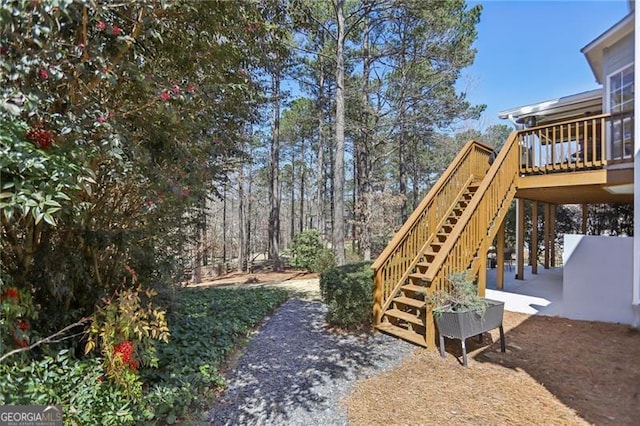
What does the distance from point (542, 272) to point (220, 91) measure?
1048 centimetres

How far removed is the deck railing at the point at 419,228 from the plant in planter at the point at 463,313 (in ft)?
3.41

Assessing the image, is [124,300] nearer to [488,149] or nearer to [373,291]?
[373,291]

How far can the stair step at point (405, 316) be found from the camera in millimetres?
4727

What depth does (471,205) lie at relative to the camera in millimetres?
5633

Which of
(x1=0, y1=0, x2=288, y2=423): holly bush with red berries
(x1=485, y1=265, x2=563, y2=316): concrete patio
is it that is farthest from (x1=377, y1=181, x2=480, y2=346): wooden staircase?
(x1=0, y1=0, x2=288, y2=423): holly bush with red berries

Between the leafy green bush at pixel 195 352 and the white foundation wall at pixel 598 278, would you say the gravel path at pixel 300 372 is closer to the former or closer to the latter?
the leafy green bush at pixel 195 352

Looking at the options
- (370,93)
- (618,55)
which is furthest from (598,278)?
(370,93)

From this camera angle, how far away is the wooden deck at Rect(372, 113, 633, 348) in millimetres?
5059

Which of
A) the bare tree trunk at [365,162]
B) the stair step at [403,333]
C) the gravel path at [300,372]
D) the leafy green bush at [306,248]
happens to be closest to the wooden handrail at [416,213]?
the stair step at [403,333]

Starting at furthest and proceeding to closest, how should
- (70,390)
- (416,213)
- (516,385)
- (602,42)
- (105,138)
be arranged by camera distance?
1. (602,42)
2. (416,213)
3. (516,385)
4. (70,390)
5. (105,138)

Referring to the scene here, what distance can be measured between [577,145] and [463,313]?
473 cm

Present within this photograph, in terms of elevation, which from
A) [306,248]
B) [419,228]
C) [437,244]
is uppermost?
[419,228]

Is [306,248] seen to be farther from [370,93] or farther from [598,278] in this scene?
[598,278]

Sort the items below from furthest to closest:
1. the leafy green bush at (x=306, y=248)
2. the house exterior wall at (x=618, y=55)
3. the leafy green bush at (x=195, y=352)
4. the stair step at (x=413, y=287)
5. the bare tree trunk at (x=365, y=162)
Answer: the leafy green bush at (x=306, y=248) → the bare tree trunk at (x=365, y=162) → the house exterior wall at (x=618, y=55) → the stair step at (x=413, y=287) → the leafy green bush at (x=195, y=352)
